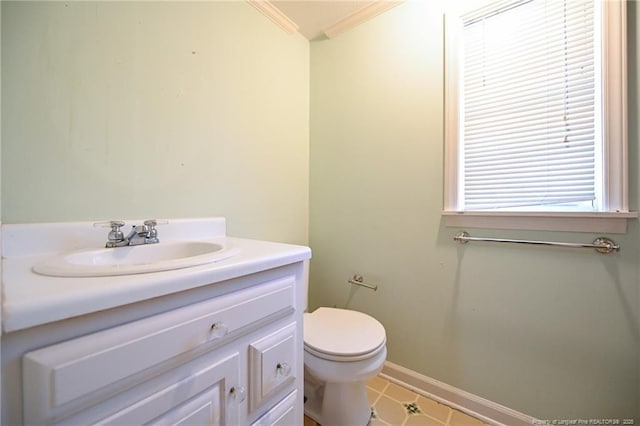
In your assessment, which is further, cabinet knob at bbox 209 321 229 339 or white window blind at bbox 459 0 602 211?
white window blind at bbox 459 0 602 211

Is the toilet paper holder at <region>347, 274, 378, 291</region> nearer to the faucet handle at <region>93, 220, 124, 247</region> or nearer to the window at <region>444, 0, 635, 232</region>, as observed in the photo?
the window at <region>444, 0, 635, 232</region>

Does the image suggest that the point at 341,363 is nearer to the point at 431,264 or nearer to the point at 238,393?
the point at 238,393

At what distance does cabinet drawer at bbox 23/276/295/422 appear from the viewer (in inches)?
14.2

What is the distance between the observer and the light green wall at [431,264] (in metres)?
0.95

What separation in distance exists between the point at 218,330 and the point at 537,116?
4.85 feet

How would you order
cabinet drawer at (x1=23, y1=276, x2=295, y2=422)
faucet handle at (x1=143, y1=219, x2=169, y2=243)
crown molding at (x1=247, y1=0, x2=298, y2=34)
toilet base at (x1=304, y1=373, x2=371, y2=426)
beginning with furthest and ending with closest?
crown molding at (x1=247, y1=0, x2=298, y2=34) < toilet base at (x1=304, y1=373, x2=371, y2=426) < faucet handle at (x1=143, y1=219, x2=169, y2=243) < cabinet drawer at (x1=23, y1=276, x2=295, y2=422)

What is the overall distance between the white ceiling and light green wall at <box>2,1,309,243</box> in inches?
5.0

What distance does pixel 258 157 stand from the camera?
1.42 meters

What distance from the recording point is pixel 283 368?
2.37 feet

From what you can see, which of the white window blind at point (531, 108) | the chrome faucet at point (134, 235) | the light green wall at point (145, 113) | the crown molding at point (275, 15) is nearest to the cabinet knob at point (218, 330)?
the chrome faucet at point (134, 235)

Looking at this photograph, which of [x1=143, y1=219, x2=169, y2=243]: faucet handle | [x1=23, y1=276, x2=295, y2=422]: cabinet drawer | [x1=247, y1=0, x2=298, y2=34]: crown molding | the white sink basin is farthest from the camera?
[x1=247, y1=0, x2=298, y2=34]: crown molding

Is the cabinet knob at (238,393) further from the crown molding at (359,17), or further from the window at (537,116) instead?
the crown molding at (359,17)

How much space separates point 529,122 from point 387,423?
152 cm

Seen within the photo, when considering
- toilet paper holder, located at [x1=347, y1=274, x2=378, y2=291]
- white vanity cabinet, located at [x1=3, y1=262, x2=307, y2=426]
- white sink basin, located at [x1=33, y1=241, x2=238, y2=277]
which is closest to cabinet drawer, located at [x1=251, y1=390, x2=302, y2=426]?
white vanity cabinet, located at [x1=3, y1=262, x2=307, y2=426]
